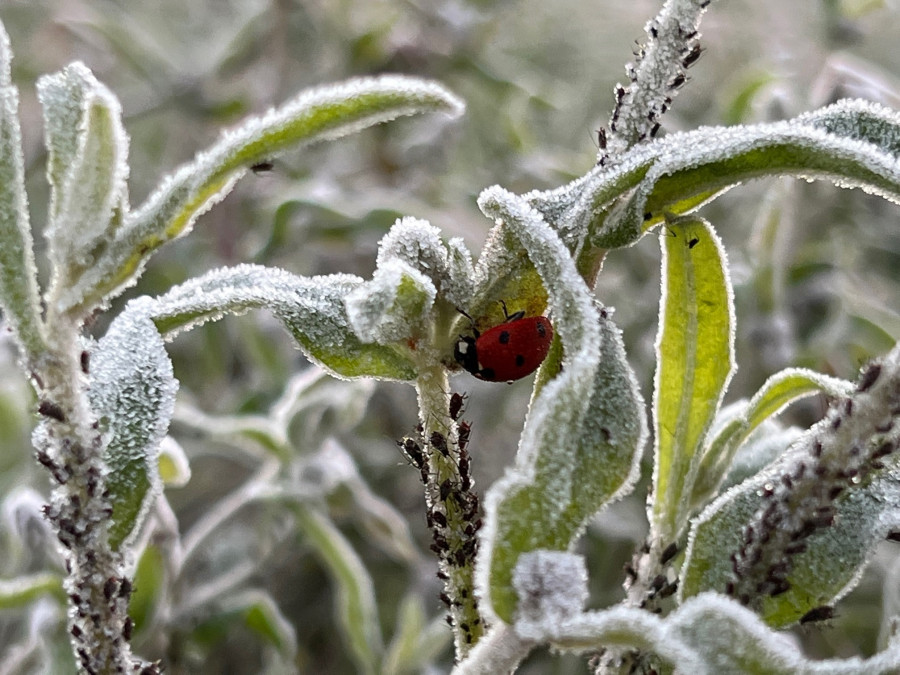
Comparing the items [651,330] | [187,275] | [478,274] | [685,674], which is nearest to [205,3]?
[187,275]

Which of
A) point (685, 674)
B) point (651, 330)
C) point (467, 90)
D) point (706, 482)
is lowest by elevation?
point (685, 674)

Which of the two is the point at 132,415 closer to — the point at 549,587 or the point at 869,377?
the point at 549,587

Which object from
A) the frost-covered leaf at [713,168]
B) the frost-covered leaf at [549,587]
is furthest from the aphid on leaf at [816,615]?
the frost-covered leaf at [713,168]

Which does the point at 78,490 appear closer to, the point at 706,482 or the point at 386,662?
the point at 706,482

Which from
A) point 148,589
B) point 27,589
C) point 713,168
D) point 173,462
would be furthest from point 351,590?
point 713,168

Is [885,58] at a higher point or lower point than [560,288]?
higher

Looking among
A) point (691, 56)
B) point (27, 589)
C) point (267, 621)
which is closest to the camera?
point (691, 56)
